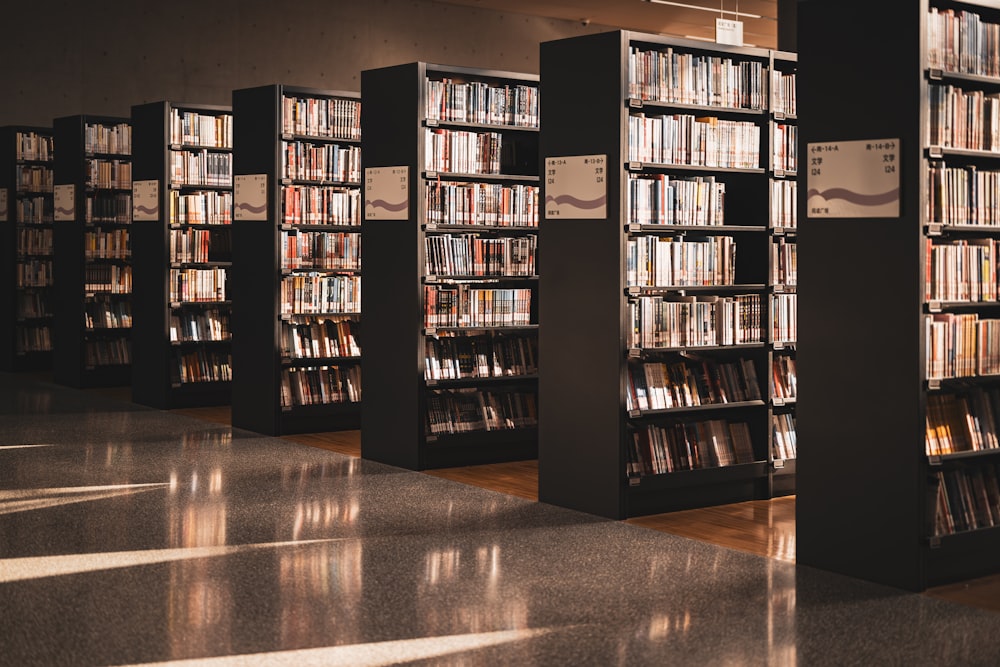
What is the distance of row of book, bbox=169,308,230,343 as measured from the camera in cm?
1117

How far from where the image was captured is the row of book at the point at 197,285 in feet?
36.3

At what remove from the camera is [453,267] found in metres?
8.25

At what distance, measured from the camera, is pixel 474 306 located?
830 centimetres

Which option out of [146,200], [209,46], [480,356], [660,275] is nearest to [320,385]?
[480,356]

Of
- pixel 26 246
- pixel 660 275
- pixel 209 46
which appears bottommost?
pixel 660 275

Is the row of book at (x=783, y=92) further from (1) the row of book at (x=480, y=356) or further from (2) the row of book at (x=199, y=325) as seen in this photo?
(2) the row of book at (x=199, y=325)

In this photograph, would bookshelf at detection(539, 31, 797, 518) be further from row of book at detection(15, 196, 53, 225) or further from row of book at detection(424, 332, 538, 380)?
row of book at detection(15, 196, 53, 225)

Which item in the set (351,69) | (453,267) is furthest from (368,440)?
(351,69)

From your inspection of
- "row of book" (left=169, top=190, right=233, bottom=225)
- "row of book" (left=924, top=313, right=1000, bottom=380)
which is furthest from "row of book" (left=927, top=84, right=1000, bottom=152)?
"row of book" (left=169, top=190, right=233, bottom=225)

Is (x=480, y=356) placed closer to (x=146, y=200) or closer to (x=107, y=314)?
(x=146, y=200)

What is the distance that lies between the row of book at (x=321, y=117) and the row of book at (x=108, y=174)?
390 cm

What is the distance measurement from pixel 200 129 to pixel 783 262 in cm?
601

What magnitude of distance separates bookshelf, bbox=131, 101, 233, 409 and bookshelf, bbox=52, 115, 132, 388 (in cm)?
139

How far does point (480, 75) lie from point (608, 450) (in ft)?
9.60
